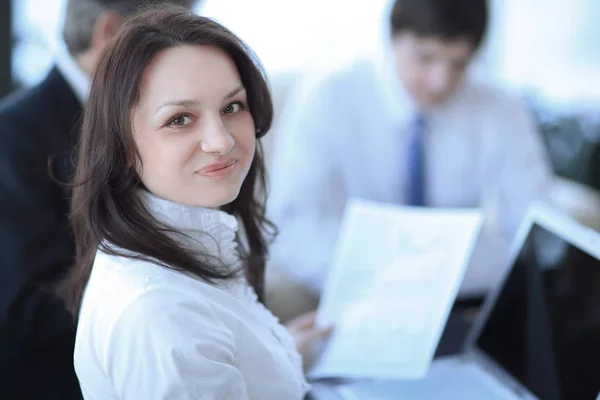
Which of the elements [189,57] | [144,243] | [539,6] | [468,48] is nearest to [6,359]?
[144,243]

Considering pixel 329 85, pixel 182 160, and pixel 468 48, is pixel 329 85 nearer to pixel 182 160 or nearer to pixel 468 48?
pixel 468 48

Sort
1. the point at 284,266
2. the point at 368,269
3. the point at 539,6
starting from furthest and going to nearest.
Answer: the point at 539,6 → the point at 284,266 → the point at 368,269

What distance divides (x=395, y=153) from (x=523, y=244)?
79cm

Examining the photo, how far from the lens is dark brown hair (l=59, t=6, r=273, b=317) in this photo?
741mm

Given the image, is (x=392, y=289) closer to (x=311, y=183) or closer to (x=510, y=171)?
(x=311, y=183)

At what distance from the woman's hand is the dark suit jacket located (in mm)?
384

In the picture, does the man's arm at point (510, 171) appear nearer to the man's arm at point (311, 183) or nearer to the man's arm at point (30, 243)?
the man's arm at point (311, 183)

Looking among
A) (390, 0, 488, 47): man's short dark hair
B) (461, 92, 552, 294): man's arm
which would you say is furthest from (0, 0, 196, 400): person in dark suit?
(461, 92, 552, 294): man's arm

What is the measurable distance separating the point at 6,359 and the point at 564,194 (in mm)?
2099

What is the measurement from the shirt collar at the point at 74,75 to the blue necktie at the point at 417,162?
2.98 feet

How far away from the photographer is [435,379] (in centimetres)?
107

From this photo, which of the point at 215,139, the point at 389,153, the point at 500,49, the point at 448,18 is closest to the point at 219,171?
the point at 215,139

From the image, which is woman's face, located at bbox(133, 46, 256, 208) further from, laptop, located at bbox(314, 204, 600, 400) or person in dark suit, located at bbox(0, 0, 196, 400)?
laptop, located at bbox(314, 204, 600, 400)

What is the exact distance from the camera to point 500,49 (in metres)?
3.98
